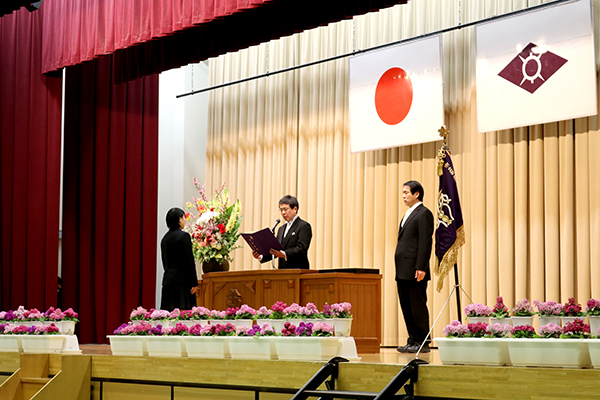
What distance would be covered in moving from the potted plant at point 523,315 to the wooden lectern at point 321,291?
194 centimetres

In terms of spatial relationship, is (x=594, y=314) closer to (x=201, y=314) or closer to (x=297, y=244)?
(x=201, y=314)

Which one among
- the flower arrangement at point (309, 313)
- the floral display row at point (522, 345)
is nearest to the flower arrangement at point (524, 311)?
the floral display row at point (522, 345)

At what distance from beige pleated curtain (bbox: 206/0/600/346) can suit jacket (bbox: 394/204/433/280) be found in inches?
74.9

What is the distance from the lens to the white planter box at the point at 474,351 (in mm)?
3303

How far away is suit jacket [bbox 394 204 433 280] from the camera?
5.23 meters

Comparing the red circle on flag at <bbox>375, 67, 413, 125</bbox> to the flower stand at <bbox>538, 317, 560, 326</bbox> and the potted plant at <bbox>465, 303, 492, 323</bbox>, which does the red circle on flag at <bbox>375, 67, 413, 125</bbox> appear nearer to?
the potted plant at <bbox>465, 303, 492, 323</bbox>

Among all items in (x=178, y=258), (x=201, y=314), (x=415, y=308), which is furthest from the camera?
(x=178, y=258)

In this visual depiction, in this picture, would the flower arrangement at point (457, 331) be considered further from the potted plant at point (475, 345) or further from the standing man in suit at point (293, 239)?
the standing man in suit at point (293, 239)

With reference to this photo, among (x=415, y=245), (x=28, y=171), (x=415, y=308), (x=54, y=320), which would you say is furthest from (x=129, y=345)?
(x=28, y=171)

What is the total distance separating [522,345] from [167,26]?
4.65 meters

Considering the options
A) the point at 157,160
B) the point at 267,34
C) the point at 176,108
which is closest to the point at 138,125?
the point at 157,160

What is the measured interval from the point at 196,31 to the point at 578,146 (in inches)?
151

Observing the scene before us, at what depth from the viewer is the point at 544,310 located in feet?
11.2

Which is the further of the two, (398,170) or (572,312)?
(398,170)
